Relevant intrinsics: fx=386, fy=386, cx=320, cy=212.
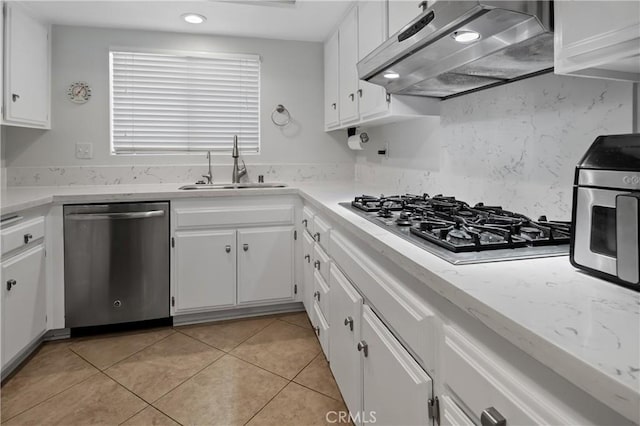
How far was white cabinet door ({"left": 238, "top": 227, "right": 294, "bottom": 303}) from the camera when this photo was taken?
263 cm

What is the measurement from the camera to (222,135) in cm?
319

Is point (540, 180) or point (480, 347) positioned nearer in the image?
point (480, 347)

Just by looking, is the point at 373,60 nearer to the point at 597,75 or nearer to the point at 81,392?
the point at 597,75

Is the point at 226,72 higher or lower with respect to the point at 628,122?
higher

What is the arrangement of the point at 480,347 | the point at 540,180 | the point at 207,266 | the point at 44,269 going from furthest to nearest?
the point at 207,266, the point at 44,269, the point at 540,180, the point at 480,347

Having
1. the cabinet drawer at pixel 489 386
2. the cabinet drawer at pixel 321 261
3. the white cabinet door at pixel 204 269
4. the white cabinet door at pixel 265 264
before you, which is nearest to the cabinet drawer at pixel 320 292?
the cabinet drawer at pixel 321 261

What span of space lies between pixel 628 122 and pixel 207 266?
7.44 ft

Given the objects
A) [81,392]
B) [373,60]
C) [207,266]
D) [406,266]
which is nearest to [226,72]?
[207,266]

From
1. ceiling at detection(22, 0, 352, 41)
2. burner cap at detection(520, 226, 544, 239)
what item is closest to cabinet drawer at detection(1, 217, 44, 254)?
ceiling at detection(22, 0, 352, 41)

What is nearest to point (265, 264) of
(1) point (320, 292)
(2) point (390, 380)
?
(1) point (320, 292)

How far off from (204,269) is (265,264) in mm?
405

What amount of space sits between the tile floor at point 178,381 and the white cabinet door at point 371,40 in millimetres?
1422

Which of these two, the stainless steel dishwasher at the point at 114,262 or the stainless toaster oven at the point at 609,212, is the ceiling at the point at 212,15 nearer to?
the stainless steel dishwasher at the point at 114,262

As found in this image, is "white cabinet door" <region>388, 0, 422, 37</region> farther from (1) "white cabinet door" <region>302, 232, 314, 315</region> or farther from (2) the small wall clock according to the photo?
(2) the small wall clock
